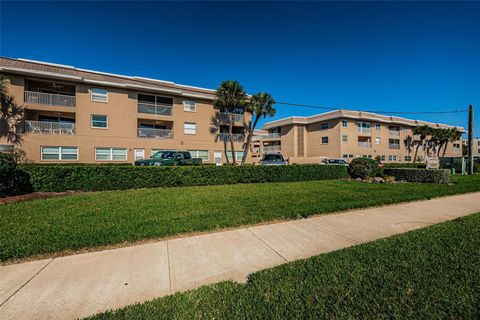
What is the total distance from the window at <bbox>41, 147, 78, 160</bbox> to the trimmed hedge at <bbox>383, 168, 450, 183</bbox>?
84.6 ft

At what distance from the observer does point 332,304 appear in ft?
7.34

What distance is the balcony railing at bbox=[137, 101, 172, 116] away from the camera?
795 inches

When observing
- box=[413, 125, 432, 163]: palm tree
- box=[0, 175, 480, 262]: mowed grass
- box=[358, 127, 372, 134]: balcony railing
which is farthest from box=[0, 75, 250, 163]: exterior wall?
box=[413, 125, 432, 163]: palm tree

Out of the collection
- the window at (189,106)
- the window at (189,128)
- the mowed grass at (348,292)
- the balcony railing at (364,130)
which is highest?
the window at (189,106)

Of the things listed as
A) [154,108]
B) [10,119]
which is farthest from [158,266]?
[10,119]

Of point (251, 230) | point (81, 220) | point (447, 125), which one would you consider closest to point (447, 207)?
point (251, 230)

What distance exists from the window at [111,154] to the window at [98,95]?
15.3ft

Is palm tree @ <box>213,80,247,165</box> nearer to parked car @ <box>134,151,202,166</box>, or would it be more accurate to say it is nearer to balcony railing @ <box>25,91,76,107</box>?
parked car @ <box>134,151,202,166</box>

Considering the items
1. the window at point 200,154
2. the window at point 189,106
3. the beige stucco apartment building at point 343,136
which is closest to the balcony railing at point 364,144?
the beige stucco apartment building at point 343,136

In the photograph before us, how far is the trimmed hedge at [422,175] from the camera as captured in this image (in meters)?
12.5

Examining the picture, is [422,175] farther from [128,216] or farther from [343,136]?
[343,136]

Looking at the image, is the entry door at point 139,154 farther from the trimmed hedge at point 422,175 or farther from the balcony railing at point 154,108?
the trimmed hedge at point 422,175

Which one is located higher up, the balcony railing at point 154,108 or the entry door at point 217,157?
the balcony railing at point 154,108

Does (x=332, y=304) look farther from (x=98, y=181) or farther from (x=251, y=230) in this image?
(x=98, y=181)
